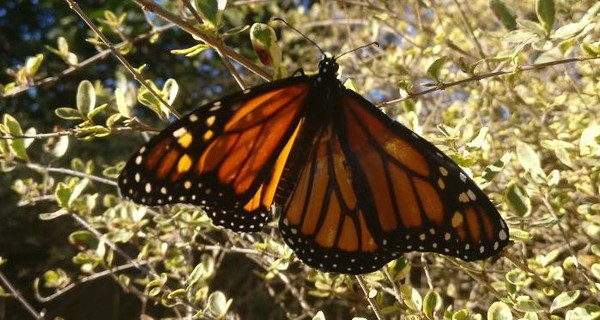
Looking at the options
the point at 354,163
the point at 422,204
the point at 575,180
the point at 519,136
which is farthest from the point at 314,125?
the point at 519,136

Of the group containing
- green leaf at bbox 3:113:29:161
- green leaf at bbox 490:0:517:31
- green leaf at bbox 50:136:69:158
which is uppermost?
green leaf at bbox 490:0:517:31

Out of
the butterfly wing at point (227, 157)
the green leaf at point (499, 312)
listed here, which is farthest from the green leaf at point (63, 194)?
the green leaf at point (499, 312)

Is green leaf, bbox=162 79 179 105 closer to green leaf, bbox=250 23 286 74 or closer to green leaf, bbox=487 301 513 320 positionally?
green leaf, bbox=250 23 286 74

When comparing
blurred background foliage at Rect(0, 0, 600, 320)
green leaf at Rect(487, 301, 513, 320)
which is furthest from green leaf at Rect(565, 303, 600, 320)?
green leaf at Rect(487, 301, 513, 320)

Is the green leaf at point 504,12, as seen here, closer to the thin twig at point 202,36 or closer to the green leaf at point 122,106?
the thin twig at point 202,36

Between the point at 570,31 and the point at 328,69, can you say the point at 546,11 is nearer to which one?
the point at 570,31

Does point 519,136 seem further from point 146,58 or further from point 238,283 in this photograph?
point 146,58
